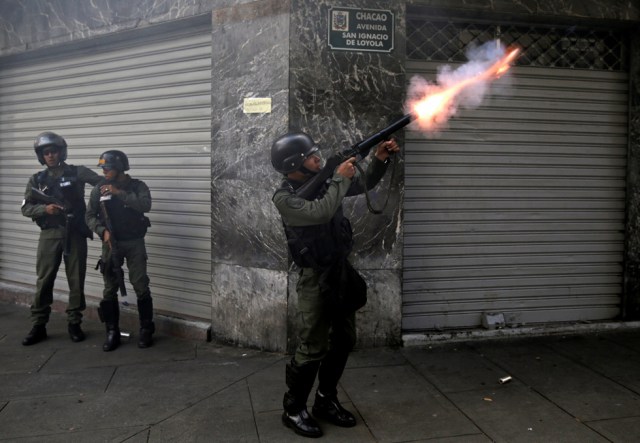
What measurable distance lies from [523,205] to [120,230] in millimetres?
4257

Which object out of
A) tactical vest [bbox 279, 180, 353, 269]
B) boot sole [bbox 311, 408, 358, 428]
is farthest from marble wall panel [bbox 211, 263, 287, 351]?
tactical vest [bbox 279, 180, 353, 269]

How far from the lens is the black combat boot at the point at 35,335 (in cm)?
574

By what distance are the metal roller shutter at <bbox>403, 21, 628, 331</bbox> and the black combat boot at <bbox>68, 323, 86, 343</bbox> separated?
3.44 meters

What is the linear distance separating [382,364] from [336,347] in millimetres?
1378

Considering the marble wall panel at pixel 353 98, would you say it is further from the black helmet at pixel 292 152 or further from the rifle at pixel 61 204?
the rifle at pixel 61 204

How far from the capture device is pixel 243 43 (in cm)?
541

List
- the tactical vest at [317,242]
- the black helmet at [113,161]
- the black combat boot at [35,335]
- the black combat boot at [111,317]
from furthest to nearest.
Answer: the black combat boot at [35,335] → the black combat boot at [111,317] → the black helmet at [113,161] → the tactical vest at [317,242]

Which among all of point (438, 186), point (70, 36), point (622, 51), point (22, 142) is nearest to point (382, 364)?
point (438, 186)

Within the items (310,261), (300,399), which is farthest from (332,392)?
(310,261)

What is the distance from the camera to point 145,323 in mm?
5719

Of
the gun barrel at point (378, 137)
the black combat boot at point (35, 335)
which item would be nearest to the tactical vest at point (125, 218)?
the black combat boot at point (35, 335)

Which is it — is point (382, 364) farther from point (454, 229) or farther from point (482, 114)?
point (482, 114)

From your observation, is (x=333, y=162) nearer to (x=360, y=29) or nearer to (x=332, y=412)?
(x=332, y=412)

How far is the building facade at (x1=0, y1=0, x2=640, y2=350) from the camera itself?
5.29 meters
